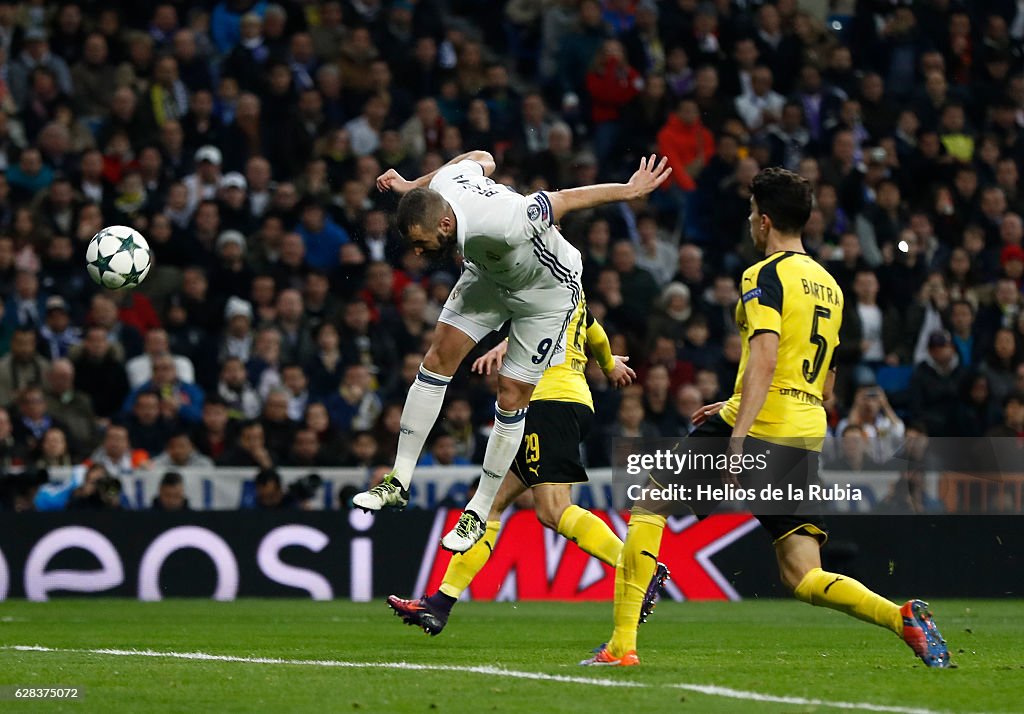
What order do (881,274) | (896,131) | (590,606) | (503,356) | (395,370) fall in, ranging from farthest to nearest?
(896,131) → (881,274) → (395,370) → (590,606) → (503,356)

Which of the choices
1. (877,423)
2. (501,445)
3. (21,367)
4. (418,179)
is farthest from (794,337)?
(21,367)

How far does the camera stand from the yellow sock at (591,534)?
9734 mm

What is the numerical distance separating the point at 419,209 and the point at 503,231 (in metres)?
0.42

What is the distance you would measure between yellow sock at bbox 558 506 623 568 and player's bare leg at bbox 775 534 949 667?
2.03m

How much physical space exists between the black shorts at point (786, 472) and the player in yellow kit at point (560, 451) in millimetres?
2006

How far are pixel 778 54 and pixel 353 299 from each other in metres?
6.40

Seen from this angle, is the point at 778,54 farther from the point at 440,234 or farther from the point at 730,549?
the point at 440,234

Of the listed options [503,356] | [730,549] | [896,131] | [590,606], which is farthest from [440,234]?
[896,131]

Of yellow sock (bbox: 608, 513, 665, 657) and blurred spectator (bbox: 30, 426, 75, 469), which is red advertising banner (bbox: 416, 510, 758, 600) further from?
yellow sock (bbox: 608, 513, 665, 657)

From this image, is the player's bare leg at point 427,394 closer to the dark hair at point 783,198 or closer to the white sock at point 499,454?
the white sock at point 499,454

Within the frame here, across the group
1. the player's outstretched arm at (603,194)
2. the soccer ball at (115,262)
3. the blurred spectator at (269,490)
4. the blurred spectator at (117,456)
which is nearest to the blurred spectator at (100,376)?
the blurred spectator at (117,456)

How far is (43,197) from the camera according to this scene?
54.7ft

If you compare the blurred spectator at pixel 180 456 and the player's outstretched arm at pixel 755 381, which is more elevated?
the player's outstretched arm at pixel 755 381

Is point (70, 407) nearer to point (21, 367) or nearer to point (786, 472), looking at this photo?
point (21, 367)
